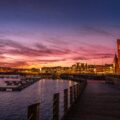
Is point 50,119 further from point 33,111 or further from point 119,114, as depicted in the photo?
point 33,111

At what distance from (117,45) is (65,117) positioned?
17194cm

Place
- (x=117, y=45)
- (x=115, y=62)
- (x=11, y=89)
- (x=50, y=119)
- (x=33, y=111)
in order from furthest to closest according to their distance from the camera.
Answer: (x=115, y=62)
(x=117, y=45)
(x=11, y=89)
(x=50, y=119)
(x=33, y=111)

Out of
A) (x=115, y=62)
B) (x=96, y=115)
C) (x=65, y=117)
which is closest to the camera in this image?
(x=65, y=117)

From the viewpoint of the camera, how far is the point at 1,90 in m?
70.9

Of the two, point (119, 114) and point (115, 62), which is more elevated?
point (115, 62)

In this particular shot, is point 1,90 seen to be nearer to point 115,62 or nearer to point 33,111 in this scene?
point 33,111

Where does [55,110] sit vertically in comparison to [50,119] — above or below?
above

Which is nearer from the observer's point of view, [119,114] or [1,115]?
[119,114]

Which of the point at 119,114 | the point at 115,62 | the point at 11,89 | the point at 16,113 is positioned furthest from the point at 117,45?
the point at 119,114

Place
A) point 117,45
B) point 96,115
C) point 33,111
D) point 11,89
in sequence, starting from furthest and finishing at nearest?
point 117,45
point 11,89
point 96,115
point 33,111

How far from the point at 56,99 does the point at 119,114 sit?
470 centimetres

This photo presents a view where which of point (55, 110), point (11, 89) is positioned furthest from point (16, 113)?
point (11, 89)

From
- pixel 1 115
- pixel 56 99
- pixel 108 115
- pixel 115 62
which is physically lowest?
pixel 1 115

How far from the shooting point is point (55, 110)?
1051 cm
